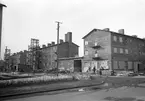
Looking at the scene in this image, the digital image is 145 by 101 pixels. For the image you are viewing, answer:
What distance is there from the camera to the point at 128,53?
1705 inches

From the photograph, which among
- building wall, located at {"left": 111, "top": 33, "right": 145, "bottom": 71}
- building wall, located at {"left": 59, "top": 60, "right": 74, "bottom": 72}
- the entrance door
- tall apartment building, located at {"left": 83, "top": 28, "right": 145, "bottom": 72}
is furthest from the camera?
building wall, located at {"left": 59, "top": 60, "right": 74, "bottom": 72}

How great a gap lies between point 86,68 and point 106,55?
7.94 metres

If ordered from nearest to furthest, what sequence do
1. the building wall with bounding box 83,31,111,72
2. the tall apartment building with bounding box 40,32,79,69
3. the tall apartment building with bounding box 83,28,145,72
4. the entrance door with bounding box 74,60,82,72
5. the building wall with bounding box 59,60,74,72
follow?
the tall apartment building with bounding box 83,28,145,72 → the building wall with bounding box 83,31,111,72 → the entrance door with bounding box 74,60,82,72 → the building wall with bounding box 59,60,74,72 → the tall apartment building with bounding box 40,32,79,69

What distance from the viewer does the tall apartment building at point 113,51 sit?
130 ft

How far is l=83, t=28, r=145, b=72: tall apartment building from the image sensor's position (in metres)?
39.7

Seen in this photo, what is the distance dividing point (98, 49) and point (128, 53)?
27.7 feet

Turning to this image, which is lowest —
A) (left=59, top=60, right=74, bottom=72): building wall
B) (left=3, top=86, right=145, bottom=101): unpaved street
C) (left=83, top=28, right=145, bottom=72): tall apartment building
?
(left=3, top=86, right=145, bottom=101): unpaved street

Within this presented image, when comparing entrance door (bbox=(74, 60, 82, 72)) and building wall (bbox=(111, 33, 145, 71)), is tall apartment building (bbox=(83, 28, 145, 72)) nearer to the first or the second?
A: building wall (bbox=(111, 33, 145, 71))

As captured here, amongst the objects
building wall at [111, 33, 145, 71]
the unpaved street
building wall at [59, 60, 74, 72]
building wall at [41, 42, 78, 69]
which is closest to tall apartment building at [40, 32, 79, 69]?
building wall at [41, 42, 78, 69]

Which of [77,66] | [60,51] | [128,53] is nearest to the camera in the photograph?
[128,53]

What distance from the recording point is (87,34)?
4716 centimetres

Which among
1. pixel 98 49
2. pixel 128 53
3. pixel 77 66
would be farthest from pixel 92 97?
pixel 77 66

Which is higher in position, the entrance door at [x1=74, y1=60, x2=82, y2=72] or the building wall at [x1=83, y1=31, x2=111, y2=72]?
the building wall at [x1=83, y1=31, x2=111, y2=72]

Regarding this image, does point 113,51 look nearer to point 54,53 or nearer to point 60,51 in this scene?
point 60,51
